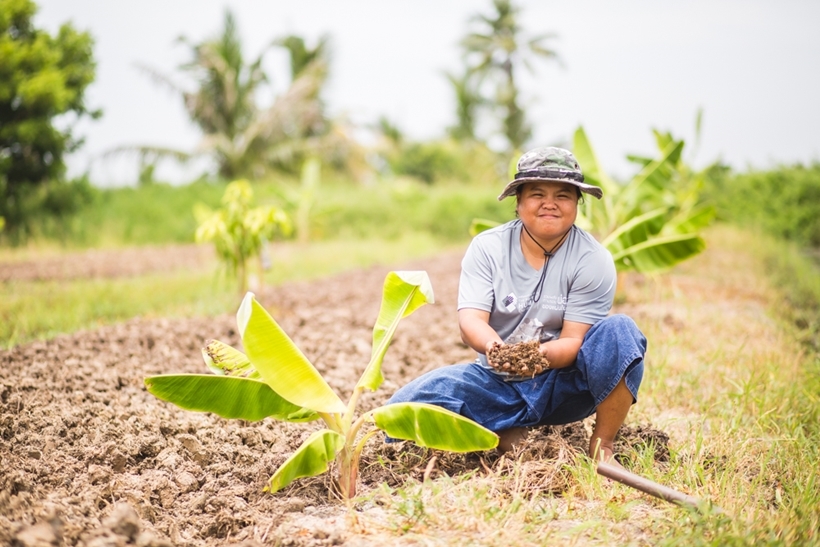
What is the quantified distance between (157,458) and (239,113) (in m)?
19.6

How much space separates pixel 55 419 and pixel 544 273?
2.14 meters

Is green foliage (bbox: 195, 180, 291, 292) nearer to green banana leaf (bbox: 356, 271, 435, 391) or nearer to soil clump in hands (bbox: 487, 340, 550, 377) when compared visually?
green banana leaf (bbox: 356, 271, 435, 391)

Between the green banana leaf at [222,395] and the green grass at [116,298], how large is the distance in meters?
2.73

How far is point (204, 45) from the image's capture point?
20.6m

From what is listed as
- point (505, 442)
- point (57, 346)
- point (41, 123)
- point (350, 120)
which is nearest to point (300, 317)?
point (57, 346)

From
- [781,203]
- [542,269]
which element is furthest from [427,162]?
[542,269]

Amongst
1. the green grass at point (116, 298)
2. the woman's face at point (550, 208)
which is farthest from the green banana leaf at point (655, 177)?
the green grass at point (116, 298)

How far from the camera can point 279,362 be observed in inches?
78.5

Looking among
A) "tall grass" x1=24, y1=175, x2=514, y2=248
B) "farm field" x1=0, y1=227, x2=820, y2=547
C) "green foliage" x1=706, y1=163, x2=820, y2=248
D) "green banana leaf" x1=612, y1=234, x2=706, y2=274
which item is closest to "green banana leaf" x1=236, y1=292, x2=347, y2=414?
"farm field" x1=0, y1=227, x2=820, y2=547

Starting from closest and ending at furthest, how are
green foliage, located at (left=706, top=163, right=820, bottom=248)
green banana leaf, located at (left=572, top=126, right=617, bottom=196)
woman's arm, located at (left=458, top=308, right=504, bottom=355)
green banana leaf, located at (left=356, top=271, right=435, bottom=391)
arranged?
green banana leaf, located at (left=356, top=271, right=435, bottom=391)
woman's arm, located at (left=458, top=308, right=504, bottom=355)
green banana leaf, located at (left=572, top=126, right=617, bottom=196)
green foliage, located at (left=706, top=163, right=820, bottom=248)

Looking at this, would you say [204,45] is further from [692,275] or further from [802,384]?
[802,384]

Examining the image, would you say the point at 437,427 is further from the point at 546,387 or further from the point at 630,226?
the point at 630,226

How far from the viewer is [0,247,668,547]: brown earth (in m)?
1.97

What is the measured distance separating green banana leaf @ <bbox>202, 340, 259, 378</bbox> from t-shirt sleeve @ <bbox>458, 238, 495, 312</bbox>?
810 millimetres
